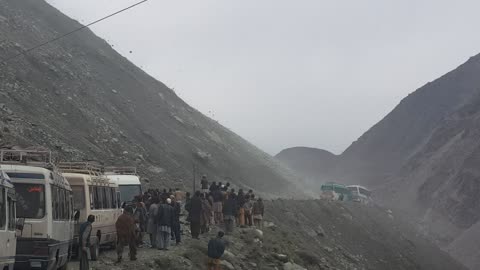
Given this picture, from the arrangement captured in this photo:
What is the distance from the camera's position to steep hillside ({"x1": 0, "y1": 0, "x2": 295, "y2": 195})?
3516cm

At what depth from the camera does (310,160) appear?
145875 mm

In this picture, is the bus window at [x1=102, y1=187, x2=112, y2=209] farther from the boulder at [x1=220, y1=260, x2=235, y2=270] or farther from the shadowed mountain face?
the shadowed mountain face

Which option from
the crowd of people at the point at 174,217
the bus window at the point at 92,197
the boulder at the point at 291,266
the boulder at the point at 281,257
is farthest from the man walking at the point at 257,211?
the bus window at the point at 92,197

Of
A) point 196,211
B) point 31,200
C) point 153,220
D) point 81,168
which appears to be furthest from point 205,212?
point 31,200

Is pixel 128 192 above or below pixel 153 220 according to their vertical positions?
above

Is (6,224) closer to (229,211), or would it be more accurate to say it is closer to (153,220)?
(153,220)

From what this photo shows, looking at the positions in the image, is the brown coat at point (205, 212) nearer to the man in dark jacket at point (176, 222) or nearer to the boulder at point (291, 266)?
the man in dark jacket at point (176, 222)

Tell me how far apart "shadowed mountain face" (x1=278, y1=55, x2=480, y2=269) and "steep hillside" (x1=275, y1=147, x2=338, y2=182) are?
1.63 m

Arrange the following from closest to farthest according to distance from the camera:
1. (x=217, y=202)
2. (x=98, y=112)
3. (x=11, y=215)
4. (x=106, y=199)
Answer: (x=11, y=215)
(x=106, y=199)
(x=217, y=202)
(x=98, y=112)

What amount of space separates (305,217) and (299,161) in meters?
104

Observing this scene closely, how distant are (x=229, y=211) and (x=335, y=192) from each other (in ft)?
136

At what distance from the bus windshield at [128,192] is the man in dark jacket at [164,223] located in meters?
3.62

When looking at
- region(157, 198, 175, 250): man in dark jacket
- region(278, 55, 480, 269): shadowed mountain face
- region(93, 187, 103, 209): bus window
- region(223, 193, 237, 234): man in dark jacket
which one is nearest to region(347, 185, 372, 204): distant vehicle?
region(278, 55, 480, 269): shadowed mountain face

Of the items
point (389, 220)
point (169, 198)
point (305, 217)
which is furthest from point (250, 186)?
point (169, 198)
